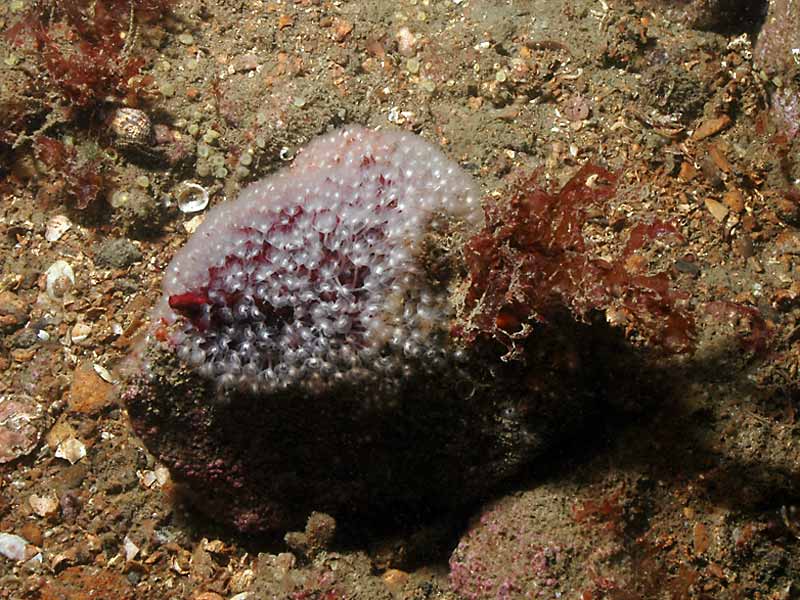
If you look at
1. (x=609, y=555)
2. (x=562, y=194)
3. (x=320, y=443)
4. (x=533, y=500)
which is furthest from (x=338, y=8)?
(x=609, y=555)

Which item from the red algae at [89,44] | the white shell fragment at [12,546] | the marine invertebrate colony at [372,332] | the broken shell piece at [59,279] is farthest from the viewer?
the red algae at [89,44]

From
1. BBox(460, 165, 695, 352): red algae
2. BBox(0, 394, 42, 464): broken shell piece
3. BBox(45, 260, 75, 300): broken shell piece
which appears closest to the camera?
BBox(460, 165, 695, 352): red algae

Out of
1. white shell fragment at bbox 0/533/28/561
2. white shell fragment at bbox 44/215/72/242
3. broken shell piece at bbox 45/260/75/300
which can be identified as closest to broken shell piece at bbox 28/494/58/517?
white shell fragment at bbox 0/533/28/561

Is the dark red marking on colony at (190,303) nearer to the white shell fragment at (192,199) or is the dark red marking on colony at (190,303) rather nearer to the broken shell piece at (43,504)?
the white shell fragment at (192,199)

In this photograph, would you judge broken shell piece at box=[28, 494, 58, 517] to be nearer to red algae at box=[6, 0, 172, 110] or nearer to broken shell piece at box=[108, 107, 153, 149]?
broken shell piece at box=[108, 107, 153, 149]

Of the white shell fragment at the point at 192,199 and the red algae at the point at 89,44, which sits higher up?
the red algae at the point at 89,44

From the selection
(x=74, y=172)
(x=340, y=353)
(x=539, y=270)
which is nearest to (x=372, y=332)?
(x=340, y=353)

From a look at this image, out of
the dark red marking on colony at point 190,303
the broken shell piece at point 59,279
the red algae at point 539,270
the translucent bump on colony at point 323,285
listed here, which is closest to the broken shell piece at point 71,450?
the broken shell piece at point 59,279
